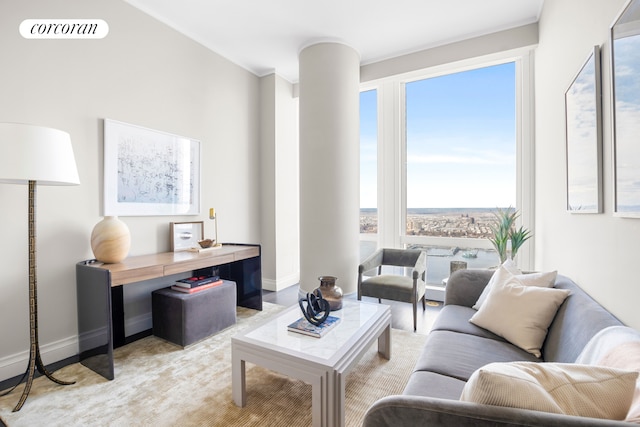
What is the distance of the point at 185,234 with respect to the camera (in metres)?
3.00

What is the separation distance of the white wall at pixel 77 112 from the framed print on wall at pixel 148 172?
0.07 meters

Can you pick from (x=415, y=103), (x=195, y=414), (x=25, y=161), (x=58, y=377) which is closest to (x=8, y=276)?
(x=58, y=377)

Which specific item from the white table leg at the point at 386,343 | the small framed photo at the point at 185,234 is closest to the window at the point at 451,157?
the white table leg at the point at 386,343

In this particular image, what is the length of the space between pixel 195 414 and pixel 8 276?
1.52 m

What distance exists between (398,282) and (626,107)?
1.96 m

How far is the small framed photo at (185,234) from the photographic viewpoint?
2.89 m

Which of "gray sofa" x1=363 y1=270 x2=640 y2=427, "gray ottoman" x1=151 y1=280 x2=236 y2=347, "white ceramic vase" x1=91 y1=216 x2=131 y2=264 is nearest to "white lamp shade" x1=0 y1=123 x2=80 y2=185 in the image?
"white ceramic vase" x1=91 y1=216 x2=131 y2=264

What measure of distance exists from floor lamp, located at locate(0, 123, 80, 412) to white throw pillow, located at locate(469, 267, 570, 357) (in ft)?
8.28

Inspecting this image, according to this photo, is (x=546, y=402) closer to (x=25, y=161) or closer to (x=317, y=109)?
(x=25, y=161)

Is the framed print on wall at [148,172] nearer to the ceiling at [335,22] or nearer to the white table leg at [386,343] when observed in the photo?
the ceiling at [335,22]

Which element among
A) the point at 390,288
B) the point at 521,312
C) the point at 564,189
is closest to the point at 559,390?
the point at 521,312

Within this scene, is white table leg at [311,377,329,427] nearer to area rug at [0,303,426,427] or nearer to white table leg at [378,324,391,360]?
area rug at [0,303,426,427]

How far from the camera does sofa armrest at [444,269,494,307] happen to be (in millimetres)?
2076

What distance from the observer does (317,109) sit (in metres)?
3.43
